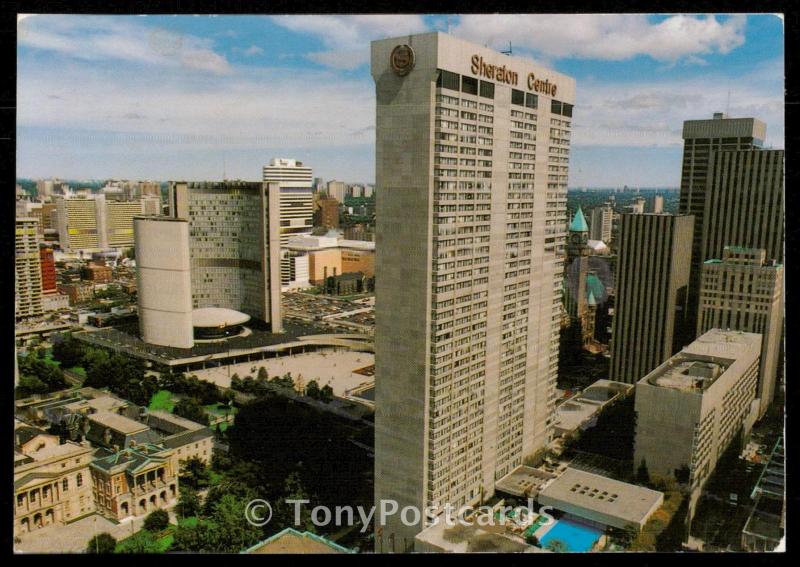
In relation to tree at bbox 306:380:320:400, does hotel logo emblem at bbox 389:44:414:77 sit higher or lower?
higher

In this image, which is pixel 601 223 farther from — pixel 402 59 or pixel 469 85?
pixel 402 59

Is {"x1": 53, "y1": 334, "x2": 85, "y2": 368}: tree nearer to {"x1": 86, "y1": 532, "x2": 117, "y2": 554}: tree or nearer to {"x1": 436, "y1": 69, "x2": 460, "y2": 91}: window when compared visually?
{"x1": 86, "y1": 532, "x2": 117, "y2": 554}: tree

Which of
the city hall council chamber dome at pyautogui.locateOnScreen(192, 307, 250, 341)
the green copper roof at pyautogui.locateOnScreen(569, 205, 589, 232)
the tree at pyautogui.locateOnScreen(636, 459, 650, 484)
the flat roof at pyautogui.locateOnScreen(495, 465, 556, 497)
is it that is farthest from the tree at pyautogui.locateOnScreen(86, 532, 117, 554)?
the green copper roof at pyautogui.locateOnScreen(569, 205, 589, 232)

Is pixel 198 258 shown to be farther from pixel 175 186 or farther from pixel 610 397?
pixel 610 397

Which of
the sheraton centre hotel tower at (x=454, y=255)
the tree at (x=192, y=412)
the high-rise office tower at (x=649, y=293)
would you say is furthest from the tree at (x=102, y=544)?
the high-rise office tower at (x=649, y=293)

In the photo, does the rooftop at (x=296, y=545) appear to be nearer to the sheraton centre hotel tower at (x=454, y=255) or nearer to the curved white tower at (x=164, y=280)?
the sheraton centre hotel tower at (x=454, y=255)

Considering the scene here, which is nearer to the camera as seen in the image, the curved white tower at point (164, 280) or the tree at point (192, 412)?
the tree at point (192, 412)

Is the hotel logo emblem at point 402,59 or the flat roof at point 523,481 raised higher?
the hotel logo emblem at point 402,59
